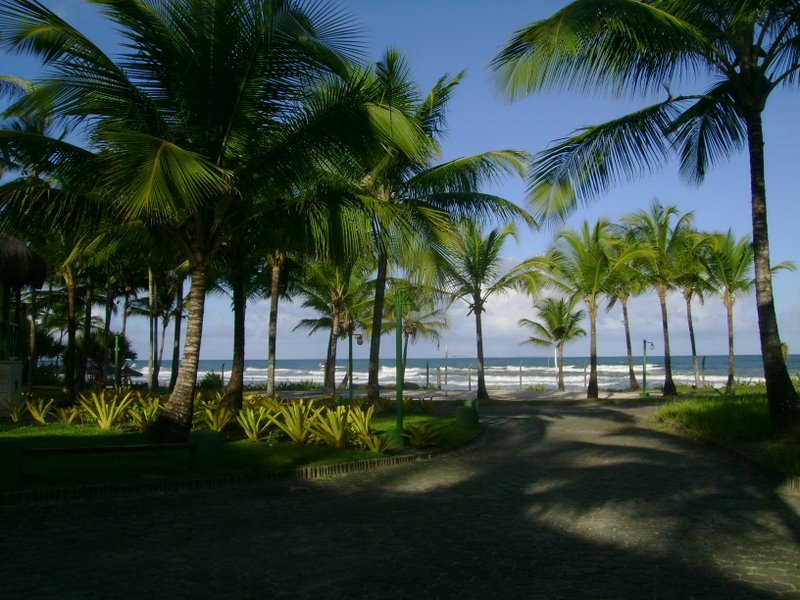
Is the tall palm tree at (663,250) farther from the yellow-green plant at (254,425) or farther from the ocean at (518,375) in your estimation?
the yellow-green plant at (254,425)

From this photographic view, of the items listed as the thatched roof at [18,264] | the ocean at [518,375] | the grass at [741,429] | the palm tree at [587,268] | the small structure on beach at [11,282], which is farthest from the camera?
the ocean at [518,375]

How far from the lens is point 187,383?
10.3 meters

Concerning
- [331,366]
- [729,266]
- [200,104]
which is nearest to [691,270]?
[729,266]

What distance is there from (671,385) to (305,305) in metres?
17.3

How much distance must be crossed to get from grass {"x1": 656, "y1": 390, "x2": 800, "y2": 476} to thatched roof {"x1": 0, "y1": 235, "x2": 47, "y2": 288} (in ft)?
47.7

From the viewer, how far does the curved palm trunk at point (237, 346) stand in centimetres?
1420

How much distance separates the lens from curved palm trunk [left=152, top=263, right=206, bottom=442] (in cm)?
1012

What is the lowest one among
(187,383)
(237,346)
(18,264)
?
(187,383)

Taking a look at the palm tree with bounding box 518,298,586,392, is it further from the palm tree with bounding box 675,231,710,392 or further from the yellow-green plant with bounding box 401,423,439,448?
the yellow-green plant with bounding box 401,423,439,448

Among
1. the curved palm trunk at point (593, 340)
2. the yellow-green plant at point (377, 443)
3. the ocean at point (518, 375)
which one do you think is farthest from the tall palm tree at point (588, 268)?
the yellow-green plant at point (377, 443)

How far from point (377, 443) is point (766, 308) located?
6.42 m

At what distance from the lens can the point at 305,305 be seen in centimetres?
3403

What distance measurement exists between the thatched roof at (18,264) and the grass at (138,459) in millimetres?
3646

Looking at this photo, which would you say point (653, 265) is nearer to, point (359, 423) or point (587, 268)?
point (587, 268)
